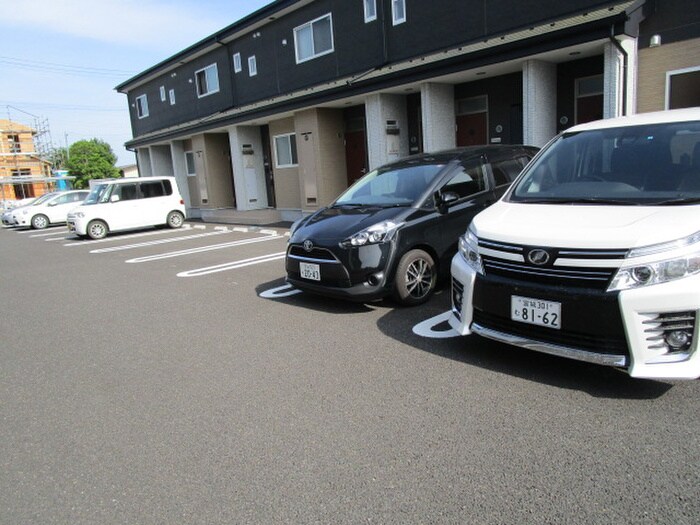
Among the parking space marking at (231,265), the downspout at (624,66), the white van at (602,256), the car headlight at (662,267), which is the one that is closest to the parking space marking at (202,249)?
the parking space marking at (231,265)

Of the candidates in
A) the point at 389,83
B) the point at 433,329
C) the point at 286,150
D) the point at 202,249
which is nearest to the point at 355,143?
the point at 286,150

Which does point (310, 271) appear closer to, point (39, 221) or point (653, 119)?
point (653, 119)

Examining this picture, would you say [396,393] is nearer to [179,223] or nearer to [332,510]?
[332,510]

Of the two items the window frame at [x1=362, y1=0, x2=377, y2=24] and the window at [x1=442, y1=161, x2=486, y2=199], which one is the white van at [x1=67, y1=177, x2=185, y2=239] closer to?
the window frame at [x1=362, y1=0, x2=377, y2=24]

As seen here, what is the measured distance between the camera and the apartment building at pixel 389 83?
847cm

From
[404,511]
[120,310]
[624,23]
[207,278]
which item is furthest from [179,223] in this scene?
[404,511]

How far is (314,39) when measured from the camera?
1558 centimetres

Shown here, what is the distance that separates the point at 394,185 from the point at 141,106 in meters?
25.8

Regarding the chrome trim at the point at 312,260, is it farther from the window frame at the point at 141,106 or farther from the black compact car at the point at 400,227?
the window frame at the point at 141,106

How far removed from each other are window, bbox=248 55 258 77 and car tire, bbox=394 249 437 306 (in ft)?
49.8

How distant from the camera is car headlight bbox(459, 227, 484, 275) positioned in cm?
376

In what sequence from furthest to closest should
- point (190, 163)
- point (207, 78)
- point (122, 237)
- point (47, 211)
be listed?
Result: point (190, 163), point (207, 78), point (47, 211), point (122, 237)

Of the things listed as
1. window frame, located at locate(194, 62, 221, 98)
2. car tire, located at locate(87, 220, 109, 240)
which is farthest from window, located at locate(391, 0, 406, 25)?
car tire, located at locate(87, 220, 109, 240)

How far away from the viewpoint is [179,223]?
16.7 metres
